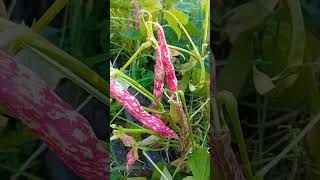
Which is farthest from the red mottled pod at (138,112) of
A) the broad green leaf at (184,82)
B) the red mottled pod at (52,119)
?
the red mottled pod at (52,119)

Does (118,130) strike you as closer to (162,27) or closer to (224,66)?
(162,27)

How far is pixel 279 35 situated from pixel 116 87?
0.49m

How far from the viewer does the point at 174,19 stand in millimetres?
1197

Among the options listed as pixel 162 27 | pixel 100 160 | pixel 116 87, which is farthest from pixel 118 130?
pixel 100 160

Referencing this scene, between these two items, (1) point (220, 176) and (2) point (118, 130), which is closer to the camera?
(1) point (220, 176)

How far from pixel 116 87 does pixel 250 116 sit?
18.2 inches

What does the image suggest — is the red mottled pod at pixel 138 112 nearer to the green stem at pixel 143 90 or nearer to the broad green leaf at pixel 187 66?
the green stem at pixel 143 90

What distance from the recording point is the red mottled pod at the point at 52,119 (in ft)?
2.18

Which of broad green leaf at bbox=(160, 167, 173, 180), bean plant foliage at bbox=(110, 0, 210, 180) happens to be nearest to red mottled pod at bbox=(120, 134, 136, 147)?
bean plant foliage at bbox=(110, 0, 210, 180)

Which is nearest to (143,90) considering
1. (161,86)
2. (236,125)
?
(161,86)

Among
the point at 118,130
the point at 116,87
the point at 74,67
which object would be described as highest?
the point at 74,67

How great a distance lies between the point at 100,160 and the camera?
2.37 ft

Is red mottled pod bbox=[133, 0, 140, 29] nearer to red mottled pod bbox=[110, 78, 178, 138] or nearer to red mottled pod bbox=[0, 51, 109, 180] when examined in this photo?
red mottled pod bbox=[110, 78, 178, 138]

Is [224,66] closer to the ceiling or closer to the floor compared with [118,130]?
closer to the ceiling
